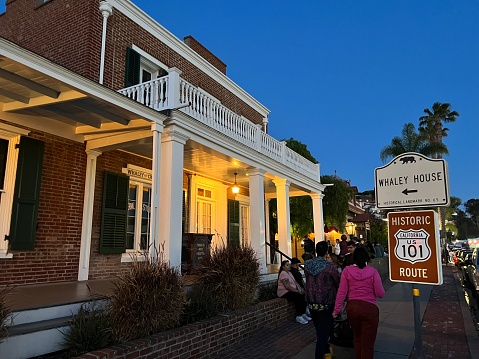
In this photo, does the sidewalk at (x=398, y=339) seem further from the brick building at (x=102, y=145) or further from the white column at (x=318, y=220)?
the white column at (x=318, y=220)

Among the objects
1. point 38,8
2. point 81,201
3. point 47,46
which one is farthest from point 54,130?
point 38,8

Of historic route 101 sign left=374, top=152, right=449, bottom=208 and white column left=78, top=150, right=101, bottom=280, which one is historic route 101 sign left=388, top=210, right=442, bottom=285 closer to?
historic route 101 sign left=374, top=152, right=449, bottom=208

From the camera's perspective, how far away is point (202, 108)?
29.7ft

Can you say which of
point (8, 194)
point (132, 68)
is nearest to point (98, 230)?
point (8, 194)

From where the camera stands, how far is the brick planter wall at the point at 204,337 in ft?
14.5

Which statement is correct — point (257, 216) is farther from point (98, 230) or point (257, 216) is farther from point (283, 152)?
point (98, 230)

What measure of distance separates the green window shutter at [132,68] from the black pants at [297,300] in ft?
22.6

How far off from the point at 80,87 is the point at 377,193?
464cm

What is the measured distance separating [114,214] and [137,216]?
3.01ft

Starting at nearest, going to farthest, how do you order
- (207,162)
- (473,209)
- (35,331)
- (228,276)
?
(35,331)
(228,276)
(207,162)
(473,209)

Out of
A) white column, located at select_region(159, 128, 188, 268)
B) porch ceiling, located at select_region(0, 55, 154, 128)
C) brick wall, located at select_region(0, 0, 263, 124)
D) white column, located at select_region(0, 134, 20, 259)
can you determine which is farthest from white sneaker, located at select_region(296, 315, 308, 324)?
brick wall, located at select_region(0, 0, 263, 124)

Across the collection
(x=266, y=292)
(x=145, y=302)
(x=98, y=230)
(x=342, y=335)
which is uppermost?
(x=98, y=230)

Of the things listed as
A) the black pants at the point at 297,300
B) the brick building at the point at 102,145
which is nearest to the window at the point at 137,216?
the brick building at the point at 102,145

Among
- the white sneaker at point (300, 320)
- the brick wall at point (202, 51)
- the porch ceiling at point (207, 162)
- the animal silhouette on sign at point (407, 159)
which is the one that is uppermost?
the brick wall at point (202, 51)
